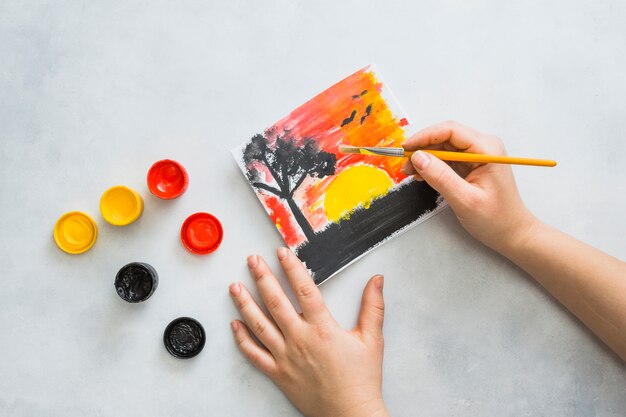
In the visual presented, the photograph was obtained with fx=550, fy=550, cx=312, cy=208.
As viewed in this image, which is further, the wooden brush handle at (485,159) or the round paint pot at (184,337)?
the round paint pot at (184,337)

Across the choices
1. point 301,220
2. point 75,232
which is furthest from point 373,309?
point 75,232

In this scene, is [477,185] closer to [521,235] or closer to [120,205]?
[521,235]

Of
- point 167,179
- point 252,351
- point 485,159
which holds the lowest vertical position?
point 252,351

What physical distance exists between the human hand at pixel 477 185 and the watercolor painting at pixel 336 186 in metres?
0.08

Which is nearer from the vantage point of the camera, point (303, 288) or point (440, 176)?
point (440, 176)

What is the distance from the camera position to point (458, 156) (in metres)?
1.27

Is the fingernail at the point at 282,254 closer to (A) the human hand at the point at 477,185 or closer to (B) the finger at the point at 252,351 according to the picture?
(B) the finger at the point at 252,351

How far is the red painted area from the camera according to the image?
4.63ft

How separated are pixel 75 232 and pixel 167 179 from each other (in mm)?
282


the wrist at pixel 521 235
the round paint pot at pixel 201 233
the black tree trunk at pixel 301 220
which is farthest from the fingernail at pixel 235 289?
the wrist at pixel 521 235

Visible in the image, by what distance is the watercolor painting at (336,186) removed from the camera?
1408 millimetres

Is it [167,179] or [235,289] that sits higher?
[167,179]

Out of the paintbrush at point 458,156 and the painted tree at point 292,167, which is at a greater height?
the painted tree at point 292,167

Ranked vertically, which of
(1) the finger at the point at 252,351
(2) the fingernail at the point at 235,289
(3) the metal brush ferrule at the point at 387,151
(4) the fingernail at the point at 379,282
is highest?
(3) the metal brush ferrule at the point at 387,151
